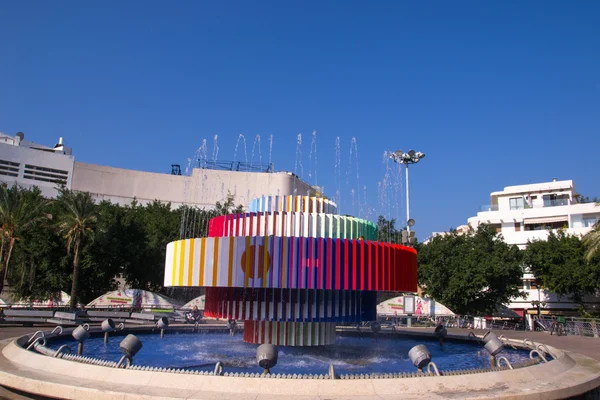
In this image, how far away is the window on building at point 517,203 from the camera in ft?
203

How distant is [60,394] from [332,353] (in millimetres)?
9995

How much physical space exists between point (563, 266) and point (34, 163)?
64316mm

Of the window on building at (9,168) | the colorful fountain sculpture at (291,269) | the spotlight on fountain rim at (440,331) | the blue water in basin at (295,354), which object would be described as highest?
the window on building at (9,168)

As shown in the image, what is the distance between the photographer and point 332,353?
17.6 meters

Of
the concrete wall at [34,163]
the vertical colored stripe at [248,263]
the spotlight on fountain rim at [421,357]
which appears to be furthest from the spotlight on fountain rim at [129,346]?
the concrete wall at [34,163]

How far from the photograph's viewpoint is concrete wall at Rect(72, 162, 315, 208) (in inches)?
2808

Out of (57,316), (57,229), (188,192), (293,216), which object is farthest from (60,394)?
(188,192)

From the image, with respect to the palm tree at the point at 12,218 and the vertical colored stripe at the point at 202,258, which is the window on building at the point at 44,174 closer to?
the palm tree at the point at 12,218

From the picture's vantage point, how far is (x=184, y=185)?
74562 millimetres

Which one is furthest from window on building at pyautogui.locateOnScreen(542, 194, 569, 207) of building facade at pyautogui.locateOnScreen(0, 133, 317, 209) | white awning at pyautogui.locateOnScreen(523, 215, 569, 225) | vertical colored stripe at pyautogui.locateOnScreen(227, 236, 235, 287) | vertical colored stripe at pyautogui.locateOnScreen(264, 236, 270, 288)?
vertical colored stripe at pyautogui.locateOnScreen(227, 236, 235, 287)

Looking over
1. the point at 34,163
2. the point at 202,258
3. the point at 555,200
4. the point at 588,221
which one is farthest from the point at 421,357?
the point at 34,163

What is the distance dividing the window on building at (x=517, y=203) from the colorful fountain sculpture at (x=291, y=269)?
162 ft

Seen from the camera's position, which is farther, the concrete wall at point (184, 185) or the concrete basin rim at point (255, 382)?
the concrete wall at point (184, 185)

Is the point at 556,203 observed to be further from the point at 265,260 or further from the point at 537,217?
the point at 265,260
